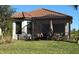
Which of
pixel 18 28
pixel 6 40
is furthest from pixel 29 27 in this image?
pixel 6 40

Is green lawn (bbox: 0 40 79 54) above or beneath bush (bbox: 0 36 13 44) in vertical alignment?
beneath

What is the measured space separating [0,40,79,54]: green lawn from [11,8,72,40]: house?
0.25m

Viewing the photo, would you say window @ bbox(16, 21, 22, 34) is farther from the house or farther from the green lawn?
the green lawn

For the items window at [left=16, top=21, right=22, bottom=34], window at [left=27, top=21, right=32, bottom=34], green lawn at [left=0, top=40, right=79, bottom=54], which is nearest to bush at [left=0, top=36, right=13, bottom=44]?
green lawn at [left=0, top=40, right=79, bottom=54]

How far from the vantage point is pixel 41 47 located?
14.1m

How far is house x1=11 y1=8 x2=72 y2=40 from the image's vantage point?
13.9 metres

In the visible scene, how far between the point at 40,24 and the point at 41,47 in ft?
2.65

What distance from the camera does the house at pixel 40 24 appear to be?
548 inches

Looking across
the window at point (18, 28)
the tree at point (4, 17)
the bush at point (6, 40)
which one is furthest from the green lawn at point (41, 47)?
the tree at point (4, 17)

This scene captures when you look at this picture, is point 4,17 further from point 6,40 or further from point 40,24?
point 40,24

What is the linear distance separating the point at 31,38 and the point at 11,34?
0.73 meters

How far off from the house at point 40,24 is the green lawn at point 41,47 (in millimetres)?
248

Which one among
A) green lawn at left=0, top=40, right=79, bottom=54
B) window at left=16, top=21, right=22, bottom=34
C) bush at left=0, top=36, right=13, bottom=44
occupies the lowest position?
green lawn at left=0, top=40, right=79, bottom=54
